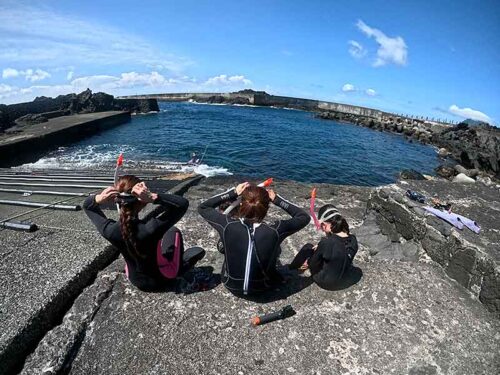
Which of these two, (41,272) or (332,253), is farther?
(41,272)

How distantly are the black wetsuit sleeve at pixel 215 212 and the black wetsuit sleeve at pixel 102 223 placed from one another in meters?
0.94

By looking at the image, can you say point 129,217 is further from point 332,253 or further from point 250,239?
point 332,253

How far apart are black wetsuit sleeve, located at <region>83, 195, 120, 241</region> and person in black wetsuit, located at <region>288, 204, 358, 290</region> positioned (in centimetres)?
234

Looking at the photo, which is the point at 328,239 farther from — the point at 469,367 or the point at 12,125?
the point at 12,125

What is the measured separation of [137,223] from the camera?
327cm

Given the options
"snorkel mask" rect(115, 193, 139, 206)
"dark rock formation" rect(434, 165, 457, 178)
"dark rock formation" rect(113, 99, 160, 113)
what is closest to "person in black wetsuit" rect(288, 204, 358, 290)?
"snorkel mask" rect(115, 193, 139, 206)

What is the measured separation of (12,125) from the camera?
80.6 ft

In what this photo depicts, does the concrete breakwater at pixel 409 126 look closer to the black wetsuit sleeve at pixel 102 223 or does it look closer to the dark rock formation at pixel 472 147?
the dark rock formation at pixel 472 147

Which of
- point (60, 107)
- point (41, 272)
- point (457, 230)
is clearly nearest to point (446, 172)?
point (457, 230)

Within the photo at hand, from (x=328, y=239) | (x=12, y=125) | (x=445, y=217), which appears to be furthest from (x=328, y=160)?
(x=12, y=125)

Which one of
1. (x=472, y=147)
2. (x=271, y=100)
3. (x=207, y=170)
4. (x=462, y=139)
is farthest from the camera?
(x=271, y=100)

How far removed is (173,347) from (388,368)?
2086mm

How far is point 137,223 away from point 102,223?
16.1 inches

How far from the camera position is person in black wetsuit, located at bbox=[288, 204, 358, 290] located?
375 centimetres
